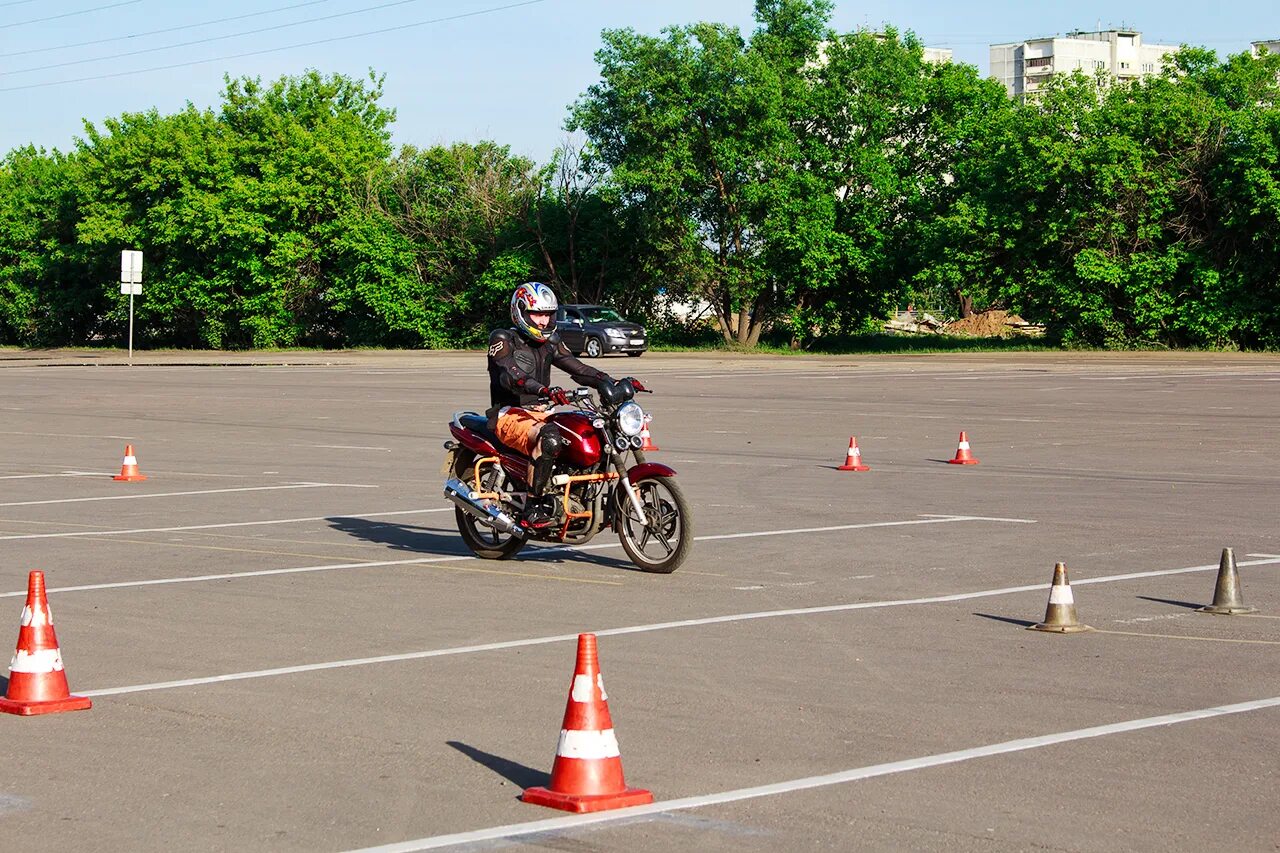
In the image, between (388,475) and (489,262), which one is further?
(489,262)

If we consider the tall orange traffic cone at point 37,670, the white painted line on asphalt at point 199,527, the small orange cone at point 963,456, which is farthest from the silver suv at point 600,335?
the tall orange traffic cone at point 37,670

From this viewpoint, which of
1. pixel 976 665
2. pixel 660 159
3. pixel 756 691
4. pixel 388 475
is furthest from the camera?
pixel 660 159

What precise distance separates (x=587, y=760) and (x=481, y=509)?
605cm

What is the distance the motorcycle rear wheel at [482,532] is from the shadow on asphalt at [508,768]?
5.25 m

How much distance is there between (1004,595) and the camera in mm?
9961

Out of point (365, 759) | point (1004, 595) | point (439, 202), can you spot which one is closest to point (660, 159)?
point (439, 202)

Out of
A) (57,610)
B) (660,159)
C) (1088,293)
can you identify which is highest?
(660,159)

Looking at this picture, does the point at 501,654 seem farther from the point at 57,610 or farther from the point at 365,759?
the point at 57,610

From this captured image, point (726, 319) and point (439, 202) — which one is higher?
point (439, 202)

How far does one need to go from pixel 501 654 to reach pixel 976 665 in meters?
2.24

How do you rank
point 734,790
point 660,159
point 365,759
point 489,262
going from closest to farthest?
point 734,790
point 365,759
point 660,159
point 489,262

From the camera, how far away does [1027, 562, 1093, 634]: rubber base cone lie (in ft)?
28.6

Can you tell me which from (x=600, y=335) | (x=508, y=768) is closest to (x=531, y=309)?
(x=508, y=768)

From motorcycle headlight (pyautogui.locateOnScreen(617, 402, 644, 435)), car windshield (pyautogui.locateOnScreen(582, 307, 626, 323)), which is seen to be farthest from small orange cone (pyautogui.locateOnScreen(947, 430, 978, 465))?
car windshield (pyautogui.locateOnScreen(582, 307, 626, 323))
